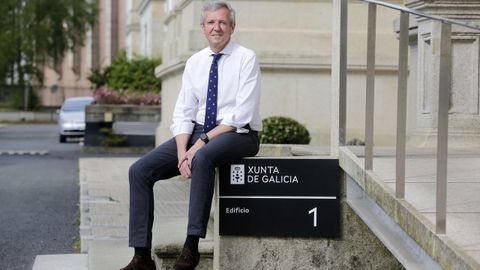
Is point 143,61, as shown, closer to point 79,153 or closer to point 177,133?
point 79,153

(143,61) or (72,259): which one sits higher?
(143,61)

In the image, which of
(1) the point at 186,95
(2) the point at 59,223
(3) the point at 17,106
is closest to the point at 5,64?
(3) the point at 17,106

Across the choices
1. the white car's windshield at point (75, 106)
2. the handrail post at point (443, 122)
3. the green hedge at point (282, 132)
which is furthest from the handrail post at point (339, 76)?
the white car's windshield at point (75, 106)

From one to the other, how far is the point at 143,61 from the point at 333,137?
82.6 ft

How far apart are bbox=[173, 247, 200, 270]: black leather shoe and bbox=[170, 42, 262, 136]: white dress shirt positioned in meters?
0.79

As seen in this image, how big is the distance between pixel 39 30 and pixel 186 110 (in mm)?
57221

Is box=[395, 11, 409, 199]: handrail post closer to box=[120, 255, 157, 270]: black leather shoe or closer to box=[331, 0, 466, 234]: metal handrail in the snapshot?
box=[331, 0, 466, 234]: metal handrail

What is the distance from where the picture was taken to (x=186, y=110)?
6.26 meters

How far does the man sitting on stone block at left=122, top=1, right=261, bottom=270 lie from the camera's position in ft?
19.3

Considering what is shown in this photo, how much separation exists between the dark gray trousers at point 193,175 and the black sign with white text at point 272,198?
132 mm

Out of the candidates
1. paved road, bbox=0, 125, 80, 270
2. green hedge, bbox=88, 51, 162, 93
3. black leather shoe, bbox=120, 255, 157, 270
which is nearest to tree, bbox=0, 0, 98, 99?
green hedge, bbox=88, 51, 162, 93

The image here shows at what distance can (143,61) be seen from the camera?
31.3 meters

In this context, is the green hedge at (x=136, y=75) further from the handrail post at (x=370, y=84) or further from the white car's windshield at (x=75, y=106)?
the handrail post at (x=370, y=84)

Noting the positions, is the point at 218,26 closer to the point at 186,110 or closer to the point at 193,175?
the point at 186,110
